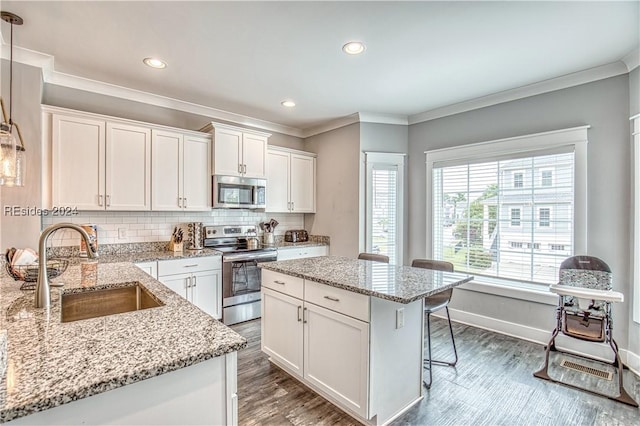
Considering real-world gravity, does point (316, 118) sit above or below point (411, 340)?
above

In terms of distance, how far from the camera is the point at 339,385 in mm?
2113

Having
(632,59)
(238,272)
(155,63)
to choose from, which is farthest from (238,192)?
(632,59)

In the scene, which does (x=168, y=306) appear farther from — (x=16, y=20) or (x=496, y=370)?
(x=496, y=370)

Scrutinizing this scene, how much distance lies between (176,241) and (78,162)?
4.06ft

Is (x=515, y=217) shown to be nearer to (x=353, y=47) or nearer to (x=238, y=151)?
(x=353, y=47)

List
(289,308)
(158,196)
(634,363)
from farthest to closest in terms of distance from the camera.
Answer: (158,196), (634,363), (289,308)

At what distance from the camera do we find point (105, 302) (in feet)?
6.17

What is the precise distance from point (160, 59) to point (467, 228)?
3.83 m

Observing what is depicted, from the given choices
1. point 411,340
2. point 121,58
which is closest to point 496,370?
point 411,340

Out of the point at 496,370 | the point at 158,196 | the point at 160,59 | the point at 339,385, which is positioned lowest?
the point at 496,370

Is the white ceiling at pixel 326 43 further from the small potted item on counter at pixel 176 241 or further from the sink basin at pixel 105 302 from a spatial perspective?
the sink basin at pixel 105 302

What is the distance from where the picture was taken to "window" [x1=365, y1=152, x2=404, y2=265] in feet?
14.4

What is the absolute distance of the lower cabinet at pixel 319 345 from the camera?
1.98 metres

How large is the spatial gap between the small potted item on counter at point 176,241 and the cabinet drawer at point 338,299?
2.02m
